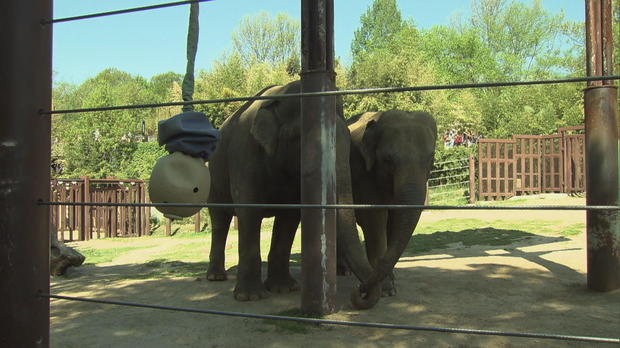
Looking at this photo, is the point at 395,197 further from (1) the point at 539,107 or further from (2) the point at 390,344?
(1) the point at 539,107

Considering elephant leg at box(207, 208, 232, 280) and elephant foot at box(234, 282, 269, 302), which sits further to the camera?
elephant leg at box(207, 208, 232, 280)

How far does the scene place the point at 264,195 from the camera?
18.7 ft

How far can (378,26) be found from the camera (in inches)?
2279

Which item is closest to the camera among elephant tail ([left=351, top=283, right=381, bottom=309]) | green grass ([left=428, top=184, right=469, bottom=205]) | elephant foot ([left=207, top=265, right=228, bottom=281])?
elephant tail ([left=351, top=283, right=381, bottom=309])

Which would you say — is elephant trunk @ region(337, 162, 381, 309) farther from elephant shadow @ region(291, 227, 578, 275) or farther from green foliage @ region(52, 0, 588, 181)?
green foliage @ region(52, 0, 588, 181)

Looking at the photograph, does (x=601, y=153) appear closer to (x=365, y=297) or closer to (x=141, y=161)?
(x=365, y=297)

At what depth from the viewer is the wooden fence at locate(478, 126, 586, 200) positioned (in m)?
19.0

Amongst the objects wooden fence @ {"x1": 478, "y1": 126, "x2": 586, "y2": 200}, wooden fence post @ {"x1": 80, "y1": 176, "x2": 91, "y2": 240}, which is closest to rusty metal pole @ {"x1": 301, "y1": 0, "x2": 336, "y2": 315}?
wooden fence post @ {"x1": 80, "y1": 176, "x2": 91, "y2": 240}

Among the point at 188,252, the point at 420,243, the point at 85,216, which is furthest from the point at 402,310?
the point at 85,216

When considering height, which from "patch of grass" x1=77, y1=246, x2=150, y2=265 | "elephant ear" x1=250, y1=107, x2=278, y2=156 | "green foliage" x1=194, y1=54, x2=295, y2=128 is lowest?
"patch of grass" x1=77, y1=246, x2=150, y2=265

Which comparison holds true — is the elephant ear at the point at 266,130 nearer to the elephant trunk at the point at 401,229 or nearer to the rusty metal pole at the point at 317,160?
the rusty metal pole at the point at 317,160

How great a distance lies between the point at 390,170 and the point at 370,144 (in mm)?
464

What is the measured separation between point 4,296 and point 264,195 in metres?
3.68

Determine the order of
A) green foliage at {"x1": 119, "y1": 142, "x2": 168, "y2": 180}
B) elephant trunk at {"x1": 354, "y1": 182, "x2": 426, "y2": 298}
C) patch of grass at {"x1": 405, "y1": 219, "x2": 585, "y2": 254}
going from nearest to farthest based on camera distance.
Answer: elephant trunk at {"x1": 354, "y1": 182, "x2": 426, "y2": 298}, patch of grass at {"x1": 405, "y1": 219, "x2": 585, "y2": 254}, green foliage at {"x1": 119, "y1": 142, "x2": 168, "y2": 180}
